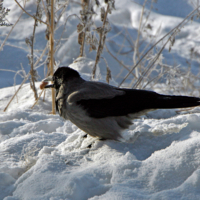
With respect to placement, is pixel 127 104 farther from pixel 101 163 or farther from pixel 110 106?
pixel 101 163

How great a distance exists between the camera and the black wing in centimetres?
233

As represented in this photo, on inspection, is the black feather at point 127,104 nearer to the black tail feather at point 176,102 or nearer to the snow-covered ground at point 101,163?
the black tail feather at point 176,102

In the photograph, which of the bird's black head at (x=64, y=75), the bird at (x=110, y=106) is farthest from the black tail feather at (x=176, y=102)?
the bird's black head at (x=64, y=75)

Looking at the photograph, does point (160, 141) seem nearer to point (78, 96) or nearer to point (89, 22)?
point (78, 96)

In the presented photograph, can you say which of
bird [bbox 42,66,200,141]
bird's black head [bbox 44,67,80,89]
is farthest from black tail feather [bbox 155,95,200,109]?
bird's black head [bbox 44,67,80,89]

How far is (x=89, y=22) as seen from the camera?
3.78 metres

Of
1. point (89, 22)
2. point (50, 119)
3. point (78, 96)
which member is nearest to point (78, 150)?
point (78, 96)

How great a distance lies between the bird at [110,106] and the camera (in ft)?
7.54

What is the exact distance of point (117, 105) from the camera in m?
2.36

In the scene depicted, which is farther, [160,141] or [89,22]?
[89,22]

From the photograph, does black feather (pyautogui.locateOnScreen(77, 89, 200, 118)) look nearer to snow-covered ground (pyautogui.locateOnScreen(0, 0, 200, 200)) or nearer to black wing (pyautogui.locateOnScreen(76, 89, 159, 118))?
black wing (pyautogui.locateOnScreen(76, 89, 159, 118))

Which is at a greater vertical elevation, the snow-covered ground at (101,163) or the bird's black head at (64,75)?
the bird's black head at (64,75)

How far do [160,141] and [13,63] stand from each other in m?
4.28

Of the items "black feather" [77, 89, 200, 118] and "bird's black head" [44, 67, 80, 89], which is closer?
"black feather" [77, 89, 200, 118]
